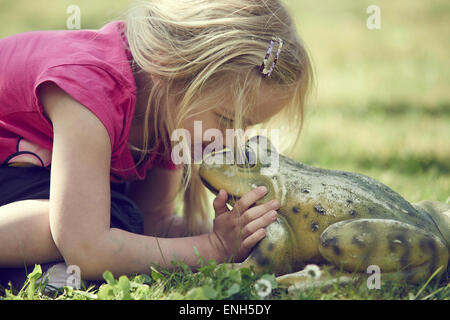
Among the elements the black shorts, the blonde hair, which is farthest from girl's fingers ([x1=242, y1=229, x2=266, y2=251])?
the black shorts

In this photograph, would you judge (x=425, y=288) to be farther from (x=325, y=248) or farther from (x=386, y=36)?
(x=386, y=36)

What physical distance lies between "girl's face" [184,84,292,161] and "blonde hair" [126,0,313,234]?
3 centimetres

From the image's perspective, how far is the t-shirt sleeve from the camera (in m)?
1.84

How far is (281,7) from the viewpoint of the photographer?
2.10m

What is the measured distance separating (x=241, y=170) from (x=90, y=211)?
1.79ft

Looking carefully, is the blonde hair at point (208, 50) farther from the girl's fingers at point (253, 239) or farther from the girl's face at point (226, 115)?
the girl's fingers at point (253, 239)

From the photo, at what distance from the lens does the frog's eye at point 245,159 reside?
194 centimetres

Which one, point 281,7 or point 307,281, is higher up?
point 281,7

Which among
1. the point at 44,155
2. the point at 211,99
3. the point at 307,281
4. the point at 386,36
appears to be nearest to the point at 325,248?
the point at 307,281

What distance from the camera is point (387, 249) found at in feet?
5.58

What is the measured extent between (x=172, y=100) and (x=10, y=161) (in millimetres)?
677

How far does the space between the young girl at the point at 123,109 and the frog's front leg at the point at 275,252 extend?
0.11 feet

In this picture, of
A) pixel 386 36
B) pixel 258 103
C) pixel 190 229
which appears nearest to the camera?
pixel 258 103

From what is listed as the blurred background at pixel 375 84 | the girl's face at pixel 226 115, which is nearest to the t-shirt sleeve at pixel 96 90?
the girl's face at pixel 226 115
